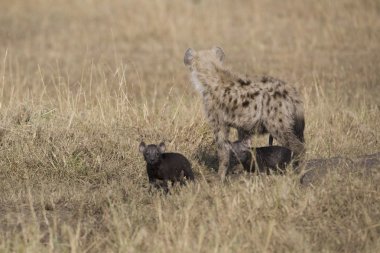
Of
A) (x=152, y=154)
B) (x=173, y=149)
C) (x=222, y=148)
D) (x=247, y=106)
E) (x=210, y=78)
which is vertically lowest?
(x=173, y=149)

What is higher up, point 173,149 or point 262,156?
point 262,156

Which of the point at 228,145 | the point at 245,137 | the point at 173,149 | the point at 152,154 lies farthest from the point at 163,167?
the point at 173,149

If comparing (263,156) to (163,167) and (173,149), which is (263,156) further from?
(173,149)

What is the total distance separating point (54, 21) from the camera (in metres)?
16.8

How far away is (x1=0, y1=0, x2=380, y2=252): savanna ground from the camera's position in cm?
529

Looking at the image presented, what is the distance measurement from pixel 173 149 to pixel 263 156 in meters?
1.21

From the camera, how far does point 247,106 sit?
6836 millimetres

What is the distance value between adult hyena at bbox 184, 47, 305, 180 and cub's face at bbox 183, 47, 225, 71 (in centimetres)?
1

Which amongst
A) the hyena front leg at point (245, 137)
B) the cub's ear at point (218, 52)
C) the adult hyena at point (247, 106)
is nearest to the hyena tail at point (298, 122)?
the adult hyena at point (247, 106)

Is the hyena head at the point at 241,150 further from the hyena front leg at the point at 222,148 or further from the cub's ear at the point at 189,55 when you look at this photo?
the cub's ear at the point at 189,55

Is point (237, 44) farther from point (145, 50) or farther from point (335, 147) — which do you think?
point (335, 147)

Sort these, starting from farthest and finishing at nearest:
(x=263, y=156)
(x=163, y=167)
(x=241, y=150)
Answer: (x=241, y=150)
(x=263, y=156)
(x=163, y=167)

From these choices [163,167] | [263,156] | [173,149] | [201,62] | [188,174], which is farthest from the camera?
[173,149]

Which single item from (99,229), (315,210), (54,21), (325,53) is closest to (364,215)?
(315,210)
